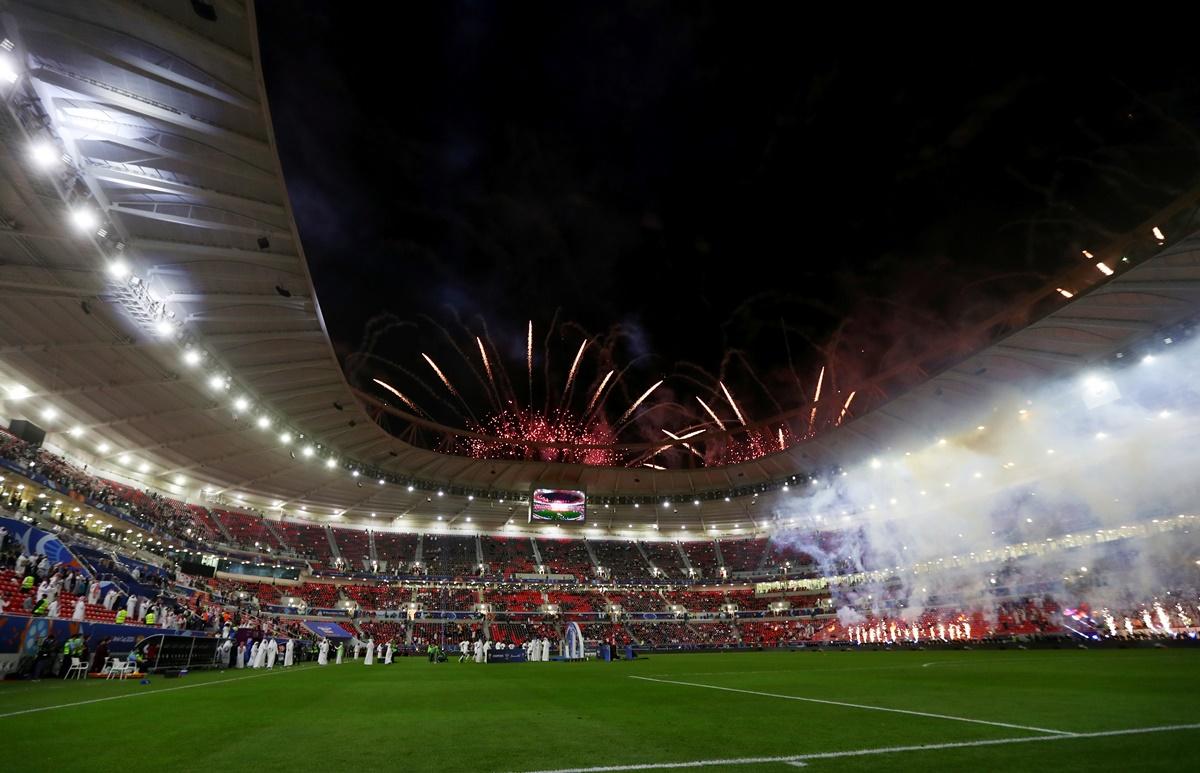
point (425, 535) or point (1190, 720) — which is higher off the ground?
point (425, 535)

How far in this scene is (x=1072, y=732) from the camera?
5.09 m

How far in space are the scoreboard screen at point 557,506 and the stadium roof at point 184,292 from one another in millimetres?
7701

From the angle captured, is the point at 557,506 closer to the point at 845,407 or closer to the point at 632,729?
the point at 845,407

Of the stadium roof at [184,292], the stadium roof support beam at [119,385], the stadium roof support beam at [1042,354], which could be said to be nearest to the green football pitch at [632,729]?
the stadium roof at [184,292]

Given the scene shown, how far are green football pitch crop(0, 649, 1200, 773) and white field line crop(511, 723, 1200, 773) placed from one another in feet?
0.05

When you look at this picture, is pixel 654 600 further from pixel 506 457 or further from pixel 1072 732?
pixel 1072 732

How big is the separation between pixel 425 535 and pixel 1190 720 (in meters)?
61.0

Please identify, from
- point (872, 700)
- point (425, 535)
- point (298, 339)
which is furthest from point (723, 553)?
point (872, 700)

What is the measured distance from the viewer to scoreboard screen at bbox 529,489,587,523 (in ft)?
156

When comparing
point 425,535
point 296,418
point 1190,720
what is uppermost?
point 296,418

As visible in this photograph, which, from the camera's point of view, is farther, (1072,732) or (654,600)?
(654,600)

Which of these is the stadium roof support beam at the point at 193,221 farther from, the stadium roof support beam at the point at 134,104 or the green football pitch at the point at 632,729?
the green football pitch at the point at 632,729

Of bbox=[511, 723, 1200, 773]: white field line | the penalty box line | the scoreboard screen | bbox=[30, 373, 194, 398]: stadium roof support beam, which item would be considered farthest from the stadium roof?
the penalty box line

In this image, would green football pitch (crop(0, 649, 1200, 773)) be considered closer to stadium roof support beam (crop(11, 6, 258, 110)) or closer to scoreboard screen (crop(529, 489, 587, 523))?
stadium roof support beam (crop(11, 6, 258, 110))
